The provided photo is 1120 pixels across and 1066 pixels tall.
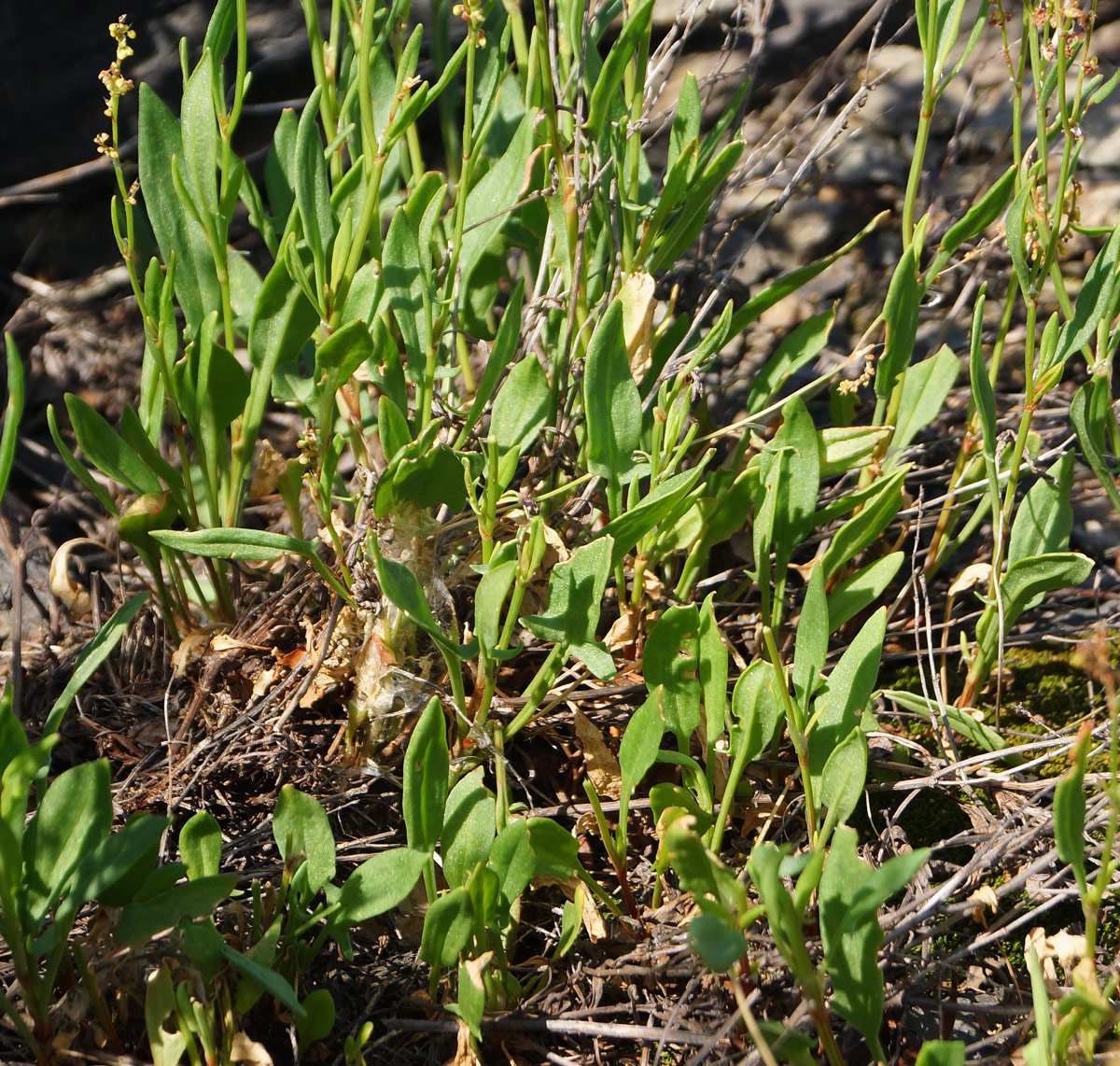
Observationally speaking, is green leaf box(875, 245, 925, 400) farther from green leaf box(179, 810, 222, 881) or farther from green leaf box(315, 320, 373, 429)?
green leaf box(179, 810, 222, 881)

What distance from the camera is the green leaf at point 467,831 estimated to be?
0.91 metres

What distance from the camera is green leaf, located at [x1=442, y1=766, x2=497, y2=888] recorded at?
91 centimetres

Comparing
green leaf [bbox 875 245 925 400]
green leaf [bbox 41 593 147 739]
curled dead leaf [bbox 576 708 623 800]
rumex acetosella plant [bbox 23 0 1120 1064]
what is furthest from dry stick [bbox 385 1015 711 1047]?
green leaf [bbox 875 245 925 400]

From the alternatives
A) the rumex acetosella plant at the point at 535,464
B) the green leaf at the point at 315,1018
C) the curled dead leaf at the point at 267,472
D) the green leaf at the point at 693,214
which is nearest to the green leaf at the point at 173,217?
the rumex acetosella plant at the point at 535,464

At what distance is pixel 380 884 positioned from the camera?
2.89 ft

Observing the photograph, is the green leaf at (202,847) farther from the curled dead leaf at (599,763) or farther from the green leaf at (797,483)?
the green leaf at (797,483)

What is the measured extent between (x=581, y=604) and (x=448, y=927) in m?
0.31

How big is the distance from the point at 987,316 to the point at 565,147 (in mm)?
727

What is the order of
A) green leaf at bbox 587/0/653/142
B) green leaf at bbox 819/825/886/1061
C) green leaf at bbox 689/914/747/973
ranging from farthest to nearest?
green leaf at bbox 587/0/653/142 → green leaf at bbox 819/825/886/1061 → green leaf at bbox 689/914/747/973

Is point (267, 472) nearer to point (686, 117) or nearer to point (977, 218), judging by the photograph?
point (686, 117)

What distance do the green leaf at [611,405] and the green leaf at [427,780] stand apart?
0.33m

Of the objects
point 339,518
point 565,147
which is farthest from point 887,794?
point 565,147

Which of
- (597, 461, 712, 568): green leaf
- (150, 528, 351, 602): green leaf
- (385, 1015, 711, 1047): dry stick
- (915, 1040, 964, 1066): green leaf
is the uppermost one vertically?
(150, 528, 351, 602): green leaf

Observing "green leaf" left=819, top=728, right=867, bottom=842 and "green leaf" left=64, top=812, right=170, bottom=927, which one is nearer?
"green leaf" left=64, top=812, right=170, bottom=927
